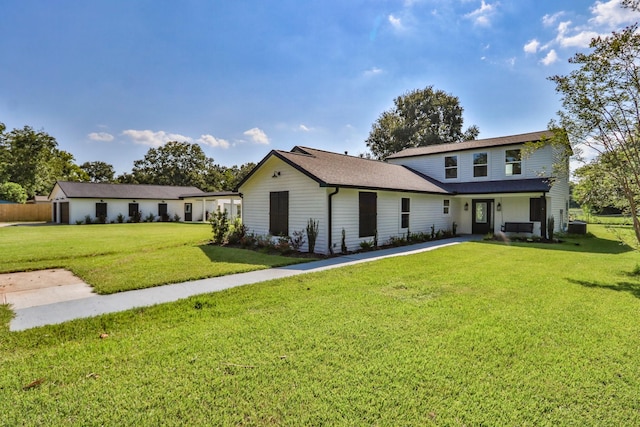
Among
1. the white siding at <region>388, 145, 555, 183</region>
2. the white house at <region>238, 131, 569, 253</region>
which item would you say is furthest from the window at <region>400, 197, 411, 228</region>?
the white siding at <region>388, 145, 555, 183</region>

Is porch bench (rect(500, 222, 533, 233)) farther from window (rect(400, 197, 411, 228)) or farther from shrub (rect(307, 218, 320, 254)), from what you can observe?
shrub (rect(307, 218, 320, 254))

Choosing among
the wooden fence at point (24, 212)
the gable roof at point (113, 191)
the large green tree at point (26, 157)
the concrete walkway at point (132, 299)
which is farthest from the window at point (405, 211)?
the large green tree at point (26, 157)

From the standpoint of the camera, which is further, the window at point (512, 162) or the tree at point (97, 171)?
the tree at point (97, 171)

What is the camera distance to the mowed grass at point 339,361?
2543 mm

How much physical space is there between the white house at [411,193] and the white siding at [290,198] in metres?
0.04

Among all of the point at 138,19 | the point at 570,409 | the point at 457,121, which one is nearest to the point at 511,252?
the point at 570,409

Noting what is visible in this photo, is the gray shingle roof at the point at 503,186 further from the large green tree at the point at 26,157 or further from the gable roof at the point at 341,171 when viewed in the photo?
the large green tree at the point at 26,157

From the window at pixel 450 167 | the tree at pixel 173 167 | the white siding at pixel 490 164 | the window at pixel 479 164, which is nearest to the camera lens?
the white siding at pixel 490 164

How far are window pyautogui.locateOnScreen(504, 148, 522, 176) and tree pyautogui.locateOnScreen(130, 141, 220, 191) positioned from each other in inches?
1773

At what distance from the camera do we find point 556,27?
10961 mm

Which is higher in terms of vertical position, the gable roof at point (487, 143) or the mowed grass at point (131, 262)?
the gable roof at point (487, 143)

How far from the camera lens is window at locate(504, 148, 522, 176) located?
1697 centimetres

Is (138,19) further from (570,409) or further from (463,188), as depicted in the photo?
(463,188)

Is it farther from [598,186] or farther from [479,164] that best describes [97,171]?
[598,186]
